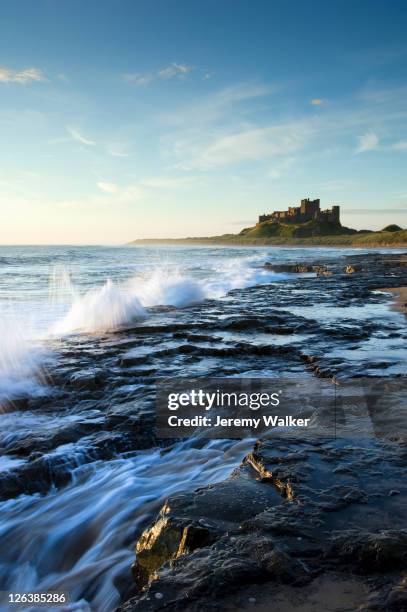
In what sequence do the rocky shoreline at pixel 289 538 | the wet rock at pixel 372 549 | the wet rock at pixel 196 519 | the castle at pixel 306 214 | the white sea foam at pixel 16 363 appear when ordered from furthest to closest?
1. the castle at pixel 306 214
2. the white sea foam at pixel 16 363
3. the wet rock at pixel 196 519
4. the wet rock at pixel 372 549
5. the rocky shoreline at pixel 289 538

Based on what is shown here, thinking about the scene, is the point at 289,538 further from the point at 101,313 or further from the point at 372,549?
the point at 101,313

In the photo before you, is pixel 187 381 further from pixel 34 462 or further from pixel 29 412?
pixel 34 462

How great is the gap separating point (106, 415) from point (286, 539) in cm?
336

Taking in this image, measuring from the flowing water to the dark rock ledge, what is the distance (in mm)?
768

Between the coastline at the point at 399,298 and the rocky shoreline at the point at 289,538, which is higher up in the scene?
the coastline at the point at 399,298

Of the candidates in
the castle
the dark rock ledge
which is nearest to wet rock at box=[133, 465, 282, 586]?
the dark rock ledge

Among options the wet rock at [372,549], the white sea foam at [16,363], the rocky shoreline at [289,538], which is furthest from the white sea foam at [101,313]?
the wet rock at [372,549]

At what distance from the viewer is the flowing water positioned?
336 centimetres

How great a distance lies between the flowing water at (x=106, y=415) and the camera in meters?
3.36

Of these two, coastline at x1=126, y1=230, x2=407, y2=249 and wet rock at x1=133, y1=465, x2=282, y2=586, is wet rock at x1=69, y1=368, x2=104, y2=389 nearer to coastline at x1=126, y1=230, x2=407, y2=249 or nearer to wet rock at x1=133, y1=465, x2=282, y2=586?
wet rock at x1=133, y1=465, x2=282, y2=586

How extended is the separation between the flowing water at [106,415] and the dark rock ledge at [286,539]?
768 millimetres

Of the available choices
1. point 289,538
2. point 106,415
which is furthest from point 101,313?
point 289,538

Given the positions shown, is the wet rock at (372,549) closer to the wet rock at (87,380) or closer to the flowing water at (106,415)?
the flowing water at (106,415)

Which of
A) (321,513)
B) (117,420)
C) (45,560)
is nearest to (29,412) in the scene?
(117,420)
